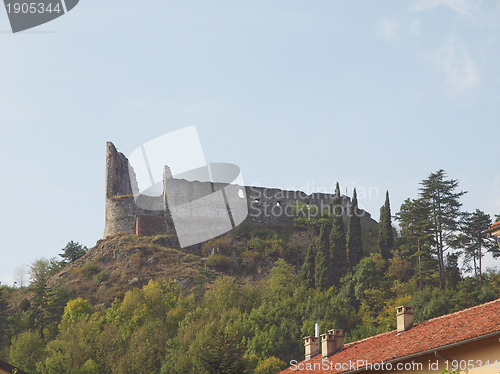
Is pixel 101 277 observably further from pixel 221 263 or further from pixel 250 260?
pixel 250 260

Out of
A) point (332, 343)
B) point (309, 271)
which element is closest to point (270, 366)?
point (309, 271)

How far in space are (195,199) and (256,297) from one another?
14616 millimetres

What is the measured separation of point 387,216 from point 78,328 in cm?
2513

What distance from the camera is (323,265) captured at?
62781 millimetres

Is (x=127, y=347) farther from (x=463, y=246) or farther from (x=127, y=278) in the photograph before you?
(x=463, y=246)

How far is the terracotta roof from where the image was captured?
19400 millimetres

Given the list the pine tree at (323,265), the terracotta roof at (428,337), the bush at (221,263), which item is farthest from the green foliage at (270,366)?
the terracotta roof at (428,337)

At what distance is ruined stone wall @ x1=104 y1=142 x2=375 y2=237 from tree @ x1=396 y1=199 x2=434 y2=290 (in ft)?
37.3

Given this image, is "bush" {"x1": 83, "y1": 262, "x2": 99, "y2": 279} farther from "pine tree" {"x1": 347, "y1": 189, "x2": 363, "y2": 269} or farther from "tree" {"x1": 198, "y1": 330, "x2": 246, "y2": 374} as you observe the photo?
"tree" {"x1": 198, "y1": 330, "x2": 246, "y2": 374}

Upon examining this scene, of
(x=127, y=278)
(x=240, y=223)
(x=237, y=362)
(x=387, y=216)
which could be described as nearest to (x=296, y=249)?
(x=240, y=223)

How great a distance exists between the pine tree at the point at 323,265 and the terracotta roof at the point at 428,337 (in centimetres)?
3629

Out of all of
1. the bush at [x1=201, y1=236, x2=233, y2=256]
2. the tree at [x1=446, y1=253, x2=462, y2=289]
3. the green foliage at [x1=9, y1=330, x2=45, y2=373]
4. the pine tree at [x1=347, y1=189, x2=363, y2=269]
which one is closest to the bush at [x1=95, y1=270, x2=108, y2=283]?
the green foliage at [x1=9, y1=330, x2=45, y2=373]

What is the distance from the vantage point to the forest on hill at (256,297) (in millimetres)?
54250

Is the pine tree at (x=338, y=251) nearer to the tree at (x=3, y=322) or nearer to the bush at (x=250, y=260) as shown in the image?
the bush at (x=250, y=260)
